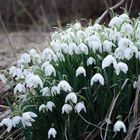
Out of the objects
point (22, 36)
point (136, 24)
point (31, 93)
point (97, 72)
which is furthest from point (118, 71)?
point (22, 36)

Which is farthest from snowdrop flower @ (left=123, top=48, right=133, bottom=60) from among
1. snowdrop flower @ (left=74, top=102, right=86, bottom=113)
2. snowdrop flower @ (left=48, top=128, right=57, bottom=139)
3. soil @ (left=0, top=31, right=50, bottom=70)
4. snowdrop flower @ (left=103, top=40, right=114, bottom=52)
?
soil @ (left=0, top=31, right=50, bottom=70)

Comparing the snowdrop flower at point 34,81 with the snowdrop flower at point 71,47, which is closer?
the snowdrop flower at point 34,81

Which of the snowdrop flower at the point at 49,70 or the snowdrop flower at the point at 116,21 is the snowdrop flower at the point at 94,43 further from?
the snowdrop flower at the point at 49,70

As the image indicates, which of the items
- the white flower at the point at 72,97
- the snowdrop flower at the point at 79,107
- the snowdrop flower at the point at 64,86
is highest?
the snowdrop flower at the point at 64,86

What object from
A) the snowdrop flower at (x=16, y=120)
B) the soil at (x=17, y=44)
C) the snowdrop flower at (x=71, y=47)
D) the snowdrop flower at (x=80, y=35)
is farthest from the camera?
the soil at (x=17, y=44)

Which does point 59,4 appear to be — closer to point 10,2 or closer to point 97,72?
point 10,2

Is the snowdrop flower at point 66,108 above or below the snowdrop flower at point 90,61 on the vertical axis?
below

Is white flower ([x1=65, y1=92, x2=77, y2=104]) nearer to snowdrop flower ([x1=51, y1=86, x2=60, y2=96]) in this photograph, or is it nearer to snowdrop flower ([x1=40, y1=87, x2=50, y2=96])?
snowdrop flower ([x1=51, y1=86, x2=60, y2=96])

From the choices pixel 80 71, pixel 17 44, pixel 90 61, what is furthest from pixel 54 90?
pixel 17 44

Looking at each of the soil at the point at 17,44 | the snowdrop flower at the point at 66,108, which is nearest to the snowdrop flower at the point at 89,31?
the snowdrop flower at the point at 66,108
